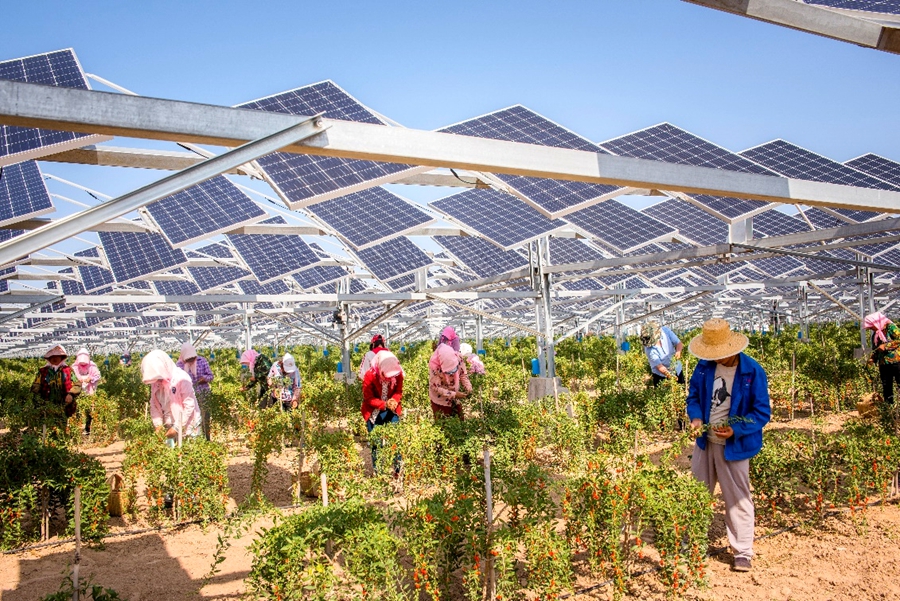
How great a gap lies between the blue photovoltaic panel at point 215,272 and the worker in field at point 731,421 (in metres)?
12.7

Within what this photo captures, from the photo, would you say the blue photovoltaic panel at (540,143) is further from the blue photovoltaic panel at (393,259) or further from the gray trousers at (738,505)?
the blue photovoltaic panel at (393,259)

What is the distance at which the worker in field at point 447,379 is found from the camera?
7.25m

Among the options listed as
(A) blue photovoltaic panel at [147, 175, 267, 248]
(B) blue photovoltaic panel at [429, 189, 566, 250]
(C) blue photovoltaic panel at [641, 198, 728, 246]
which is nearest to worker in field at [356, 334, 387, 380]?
(A) blue photovoltaic panel at [147, 175, 267, 248]

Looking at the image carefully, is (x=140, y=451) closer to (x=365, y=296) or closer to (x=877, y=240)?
(x=365, y=296)

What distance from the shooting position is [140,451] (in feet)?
21.8

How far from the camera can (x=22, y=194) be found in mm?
7262

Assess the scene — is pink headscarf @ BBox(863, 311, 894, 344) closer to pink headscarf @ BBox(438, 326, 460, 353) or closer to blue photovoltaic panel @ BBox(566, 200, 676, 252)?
blue photovoltaic panel @ BBox(566, 200, 676, 252)

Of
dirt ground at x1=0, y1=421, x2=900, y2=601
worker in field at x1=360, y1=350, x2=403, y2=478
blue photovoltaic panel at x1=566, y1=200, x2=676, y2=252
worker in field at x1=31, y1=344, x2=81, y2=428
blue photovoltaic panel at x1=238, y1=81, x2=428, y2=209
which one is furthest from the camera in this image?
blue photovoltaic panel at x1=566, y1=200, x2=676, y2=252

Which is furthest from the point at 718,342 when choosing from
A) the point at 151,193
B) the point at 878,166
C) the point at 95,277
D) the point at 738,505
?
the point at 95,277

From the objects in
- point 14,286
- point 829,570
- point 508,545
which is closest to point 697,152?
point 829,570

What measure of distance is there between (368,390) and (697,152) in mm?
5607

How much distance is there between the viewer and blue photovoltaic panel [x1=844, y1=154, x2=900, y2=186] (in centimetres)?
1111

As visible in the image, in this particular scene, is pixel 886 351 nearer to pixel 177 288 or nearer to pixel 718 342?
pixel 718 342

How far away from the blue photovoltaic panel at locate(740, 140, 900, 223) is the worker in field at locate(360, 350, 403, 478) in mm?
6066
